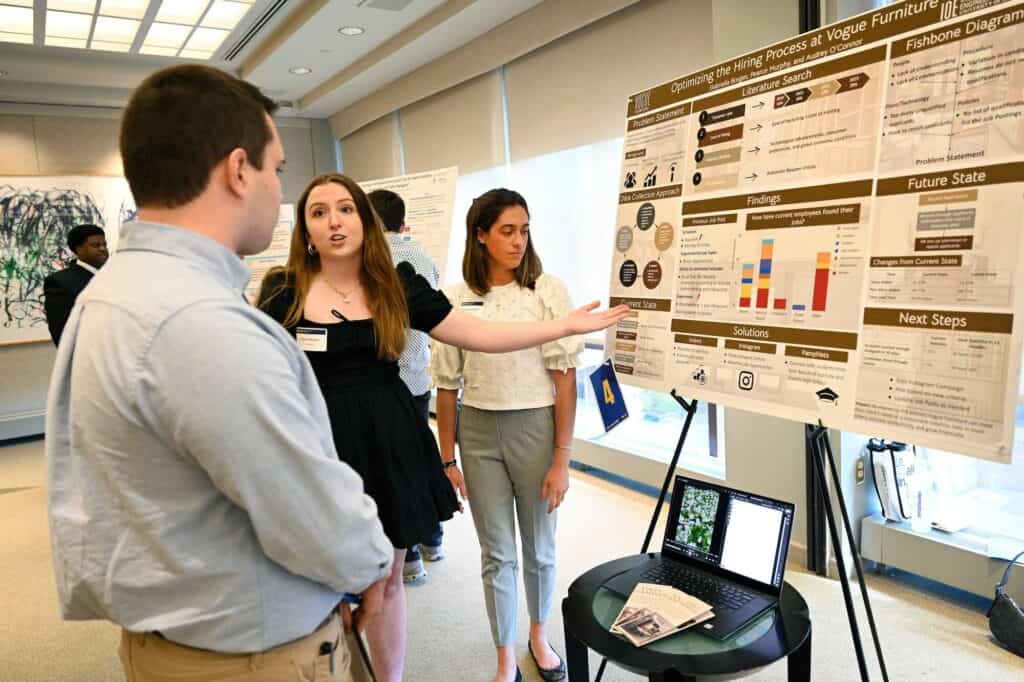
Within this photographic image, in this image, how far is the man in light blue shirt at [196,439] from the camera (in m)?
0.74

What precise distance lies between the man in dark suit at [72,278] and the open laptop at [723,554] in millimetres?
3231

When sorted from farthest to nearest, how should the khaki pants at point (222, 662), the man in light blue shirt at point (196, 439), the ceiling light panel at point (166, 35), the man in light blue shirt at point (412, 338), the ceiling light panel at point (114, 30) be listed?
1. the ceiling light panel at point (166, 35)
2. the ceiling light panel at point (114, 30)
3. the man in light blue shirt at point (412, 338)
4. the khaki pants at point (222, 662)
5. the man in light blue shirt at point (196, 439)

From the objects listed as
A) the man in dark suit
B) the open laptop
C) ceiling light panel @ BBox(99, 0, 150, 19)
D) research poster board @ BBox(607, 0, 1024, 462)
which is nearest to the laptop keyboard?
the open laptop

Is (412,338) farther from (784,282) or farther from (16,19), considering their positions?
(16,19)

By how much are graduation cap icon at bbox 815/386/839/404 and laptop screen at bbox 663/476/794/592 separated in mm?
233

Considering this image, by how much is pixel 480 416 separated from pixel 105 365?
1228 mm

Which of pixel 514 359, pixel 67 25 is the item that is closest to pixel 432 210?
pixel 514 359

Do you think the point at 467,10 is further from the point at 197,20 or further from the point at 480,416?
the point at 480,416

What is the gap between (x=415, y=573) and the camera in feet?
9.36

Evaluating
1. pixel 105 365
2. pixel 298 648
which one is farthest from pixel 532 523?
pixel 105 365

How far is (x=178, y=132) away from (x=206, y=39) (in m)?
4.85

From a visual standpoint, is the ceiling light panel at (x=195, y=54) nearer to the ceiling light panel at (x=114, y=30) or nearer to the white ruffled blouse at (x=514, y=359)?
the ceiling light panel at (x=114, y=30)

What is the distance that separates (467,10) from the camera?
3.96m

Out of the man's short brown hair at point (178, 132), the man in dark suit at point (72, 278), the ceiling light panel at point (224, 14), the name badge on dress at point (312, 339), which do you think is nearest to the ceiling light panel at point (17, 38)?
the ceiling light panel at point (224, 14)
